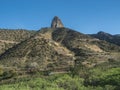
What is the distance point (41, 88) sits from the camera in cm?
7944

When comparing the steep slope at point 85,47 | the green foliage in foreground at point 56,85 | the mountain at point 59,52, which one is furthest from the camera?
the steep slope at point 85,47

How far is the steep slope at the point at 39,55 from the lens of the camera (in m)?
153

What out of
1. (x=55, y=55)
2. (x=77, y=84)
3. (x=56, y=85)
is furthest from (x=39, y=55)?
(x=56, y=85)

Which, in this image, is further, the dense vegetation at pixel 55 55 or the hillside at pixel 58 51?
the hillside at pixel 58 51

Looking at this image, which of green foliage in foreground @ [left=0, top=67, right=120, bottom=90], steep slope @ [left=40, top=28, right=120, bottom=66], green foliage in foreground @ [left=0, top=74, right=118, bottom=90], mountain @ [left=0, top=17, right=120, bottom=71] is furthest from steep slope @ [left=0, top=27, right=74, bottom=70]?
green foliage in foreground @ [left=0, top=74, right=118, bottom=90]

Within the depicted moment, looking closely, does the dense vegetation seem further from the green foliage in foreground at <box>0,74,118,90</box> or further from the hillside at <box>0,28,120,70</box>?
the green foliage in foreground at <box>0,74,118,90</box>

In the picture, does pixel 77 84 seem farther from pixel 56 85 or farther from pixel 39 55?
pixel 39 55

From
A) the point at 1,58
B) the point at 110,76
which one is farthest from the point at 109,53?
the point at 110,76

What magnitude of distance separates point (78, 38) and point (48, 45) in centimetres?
2201

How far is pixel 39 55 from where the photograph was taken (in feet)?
533

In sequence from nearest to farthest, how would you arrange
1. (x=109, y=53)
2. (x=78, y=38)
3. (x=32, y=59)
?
(x=32, y=59)
(x=109, y=53)
(x=78, y=38)

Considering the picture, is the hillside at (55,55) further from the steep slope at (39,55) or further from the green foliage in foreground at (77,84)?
the green foliage in foreground at (77,84)

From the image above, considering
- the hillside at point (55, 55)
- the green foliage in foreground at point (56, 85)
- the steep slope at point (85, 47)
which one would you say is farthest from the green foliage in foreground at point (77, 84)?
the steep slope at point (85, 47)

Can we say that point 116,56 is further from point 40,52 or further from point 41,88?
point 41,88
